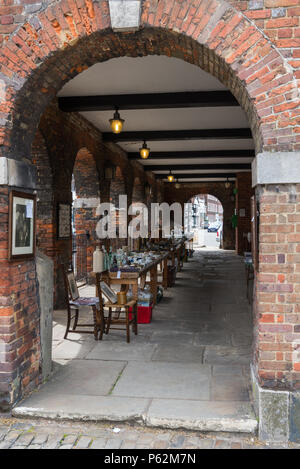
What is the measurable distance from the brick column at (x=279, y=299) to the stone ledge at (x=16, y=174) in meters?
2.06

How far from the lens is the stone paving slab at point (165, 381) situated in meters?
3.95

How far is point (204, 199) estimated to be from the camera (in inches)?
2119

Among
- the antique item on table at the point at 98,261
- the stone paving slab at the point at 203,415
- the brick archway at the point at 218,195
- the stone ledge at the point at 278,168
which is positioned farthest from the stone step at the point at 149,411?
the brick archway at the point at 218,195

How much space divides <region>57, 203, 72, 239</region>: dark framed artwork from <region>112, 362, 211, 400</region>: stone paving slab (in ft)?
11.9

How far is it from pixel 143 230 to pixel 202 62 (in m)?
12.9

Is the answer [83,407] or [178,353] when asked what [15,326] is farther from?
[178,353]

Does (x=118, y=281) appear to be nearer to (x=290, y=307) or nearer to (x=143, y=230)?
(x=290, y=307)

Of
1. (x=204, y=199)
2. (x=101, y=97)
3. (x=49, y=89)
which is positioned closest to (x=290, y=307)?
(x=49, y=89)

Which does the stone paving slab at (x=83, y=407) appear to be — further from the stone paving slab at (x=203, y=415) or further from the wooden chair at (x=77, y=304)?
the wooden chair at (x=77, y=304)

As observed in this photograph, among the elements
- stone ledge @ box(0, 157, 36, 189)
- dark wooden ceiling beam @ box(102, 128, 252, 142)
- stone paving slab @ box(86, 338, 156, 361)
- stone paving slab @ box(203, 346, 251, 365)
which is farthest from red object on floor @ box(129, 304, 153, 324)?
dark wooden ceiling beam @ box(102, 128, 252, 142)

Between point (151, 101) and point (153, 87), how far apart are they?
13.5 inches

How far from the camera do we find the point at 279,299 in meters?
3.30

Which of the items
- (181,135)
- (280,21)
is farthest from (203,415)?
(181,135)
